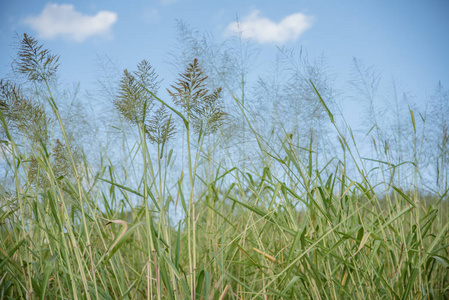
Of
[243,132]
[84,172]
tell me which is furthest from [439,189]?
[84,172]

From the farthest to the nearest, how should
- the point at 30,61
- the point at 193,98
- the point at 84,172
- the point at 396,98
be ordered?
the point at 396,98 < the point at 84,172 < the point at 30,61 < the point at 193,98

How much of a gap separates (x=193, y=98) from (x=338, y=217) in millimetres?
696

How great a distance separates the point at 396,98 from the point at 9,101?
1769mm

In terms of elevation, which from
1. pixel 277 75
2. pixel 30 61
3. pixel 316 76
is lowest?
pixel 30 61

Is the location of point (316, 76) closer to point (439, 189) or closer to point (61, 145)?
point (439, 189)

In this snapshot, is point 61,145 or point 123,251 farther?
point 123,251

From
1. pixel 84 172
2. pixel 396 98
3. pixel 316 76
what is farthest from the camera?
pixel 396 98

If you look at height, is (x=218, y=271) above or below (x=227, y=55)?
below

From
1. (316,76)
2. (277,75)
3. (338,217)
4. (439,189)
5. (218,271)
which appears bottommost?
(218,271)

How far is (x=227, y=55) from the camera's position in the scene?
194 centimetres

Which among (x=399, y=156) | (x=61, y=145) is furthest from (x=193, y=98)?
(x=399, y=156)

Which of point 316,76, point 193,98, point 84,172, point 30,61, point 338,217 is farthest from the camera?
point 316,76

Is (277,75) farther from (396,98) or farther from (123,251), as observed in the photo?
(123,251)

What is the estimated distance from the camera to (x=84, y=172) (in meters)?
1.52
